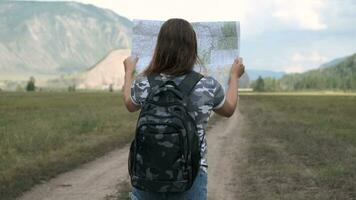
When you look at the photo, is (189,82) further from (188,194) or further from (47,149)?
(47,149)

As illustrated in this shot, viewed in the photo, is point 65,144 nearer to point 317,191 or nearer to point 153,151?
point 317,191

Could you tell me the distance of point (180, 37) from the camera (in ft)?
13.1

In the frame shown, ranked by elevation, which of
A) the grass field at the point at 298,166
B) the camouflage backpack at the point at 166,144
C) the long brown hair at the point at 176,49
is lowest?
the grass field at the point at 298,166

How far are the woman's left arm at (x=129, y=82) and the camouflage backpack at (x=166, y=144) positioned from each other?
0.36 meters

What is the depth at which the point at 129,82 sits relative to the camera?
4.38 meters

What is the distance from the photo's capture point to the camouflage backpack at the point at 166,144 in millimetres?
3739

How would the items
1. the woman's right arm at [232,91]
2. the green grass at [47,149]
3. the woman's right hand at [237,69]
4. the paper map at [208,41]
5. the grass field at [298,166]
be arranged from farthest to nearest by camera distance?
the green grass at [47,149] → the grass field at [298,166] → the paper map at [208,41] → the woman's right hand at [237,69] → the woman's right arm at [232,91]

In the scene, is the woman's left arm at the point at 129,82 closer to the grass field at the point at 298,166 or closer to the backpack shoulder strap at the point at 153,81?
the backpack shoulder strap at the point at 153,81

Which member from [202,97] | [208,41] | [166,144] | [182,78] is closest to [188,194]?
[166,144]

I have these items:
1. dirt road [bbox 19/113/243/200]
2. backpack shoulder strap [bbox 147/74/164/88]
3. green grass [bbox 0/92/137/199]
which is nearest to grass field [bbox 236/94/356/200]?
dirt road [bbox 19/113/243/200]

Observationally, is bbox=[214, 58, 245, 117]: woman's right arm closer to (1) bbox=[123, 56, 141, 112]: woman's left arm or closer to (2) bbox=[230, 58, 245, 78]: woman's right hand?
(2) bbox=[230, 58, 245, 78]: woman's right hand

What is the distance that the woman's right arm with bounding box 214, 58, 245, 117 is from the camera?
4.14 meters

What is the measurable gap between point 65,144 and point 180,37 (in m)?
14.3

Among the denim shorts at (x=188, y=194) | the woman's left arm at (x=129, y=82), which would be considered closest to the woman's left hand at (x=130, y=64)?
the woman's left arm at (x=129, y=82)
